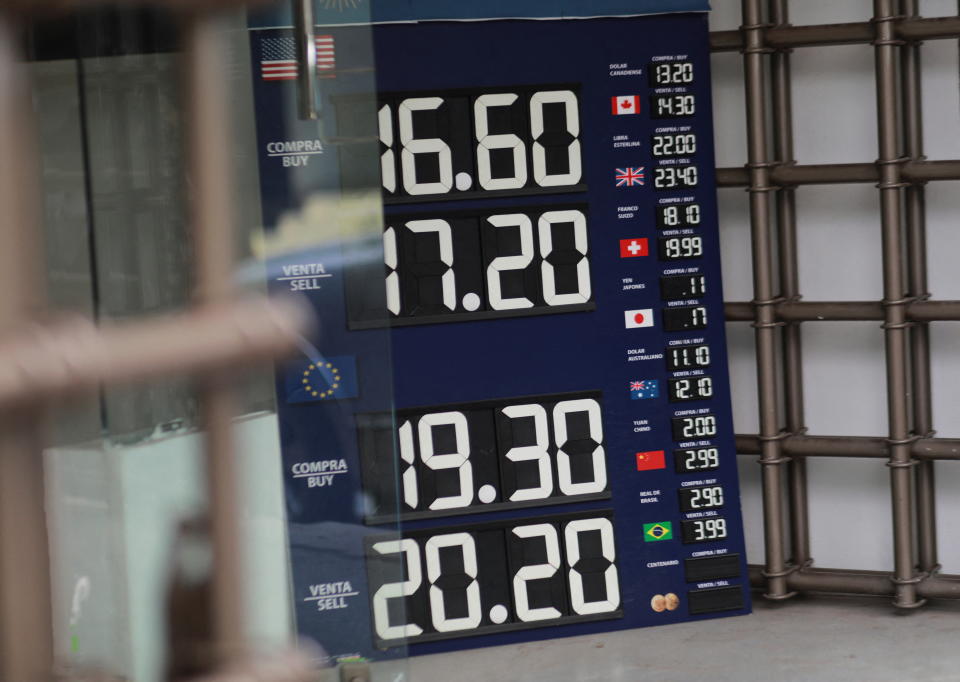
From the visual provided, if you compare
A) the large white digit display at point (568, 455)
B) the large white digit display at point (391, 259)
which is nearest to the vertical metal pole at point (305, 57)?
the large white digit display at point (391, 259)

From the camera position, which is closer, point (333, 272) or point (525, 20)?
point (333, 272)

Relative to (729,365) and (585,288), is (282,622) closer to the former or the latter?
(585,288)

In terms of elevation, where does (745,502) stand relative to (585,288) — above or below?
below

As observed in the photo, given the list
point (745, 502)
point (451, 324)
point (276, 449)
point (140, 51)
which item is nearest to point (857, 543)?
point (745, 502)

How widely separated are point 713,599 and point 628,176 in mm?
1532

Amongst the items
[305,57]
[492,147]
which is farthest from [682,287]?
[305,57]

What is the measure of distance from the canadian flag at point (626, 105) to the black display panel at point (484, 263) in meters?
0.38

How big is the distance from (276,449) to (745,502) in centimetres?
398

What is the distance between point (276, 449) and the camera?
101cm

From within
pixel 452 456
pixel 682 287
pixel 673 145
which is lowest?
pixel 452 456

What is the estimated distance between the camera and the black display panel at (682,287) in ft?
14.4

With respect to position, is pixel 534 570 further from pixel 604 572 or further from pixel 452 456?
pixel 452 456

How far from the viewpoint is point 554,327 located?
4293 mm

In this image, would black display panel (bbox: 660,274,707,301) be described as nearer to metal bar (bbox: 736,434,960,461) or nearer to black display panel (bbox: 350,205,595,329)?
black display panel (bbox: 350,205,595,329)
